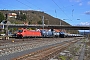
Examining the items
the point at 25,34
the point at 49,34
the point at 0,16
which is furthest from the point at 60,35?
the point at 0,16

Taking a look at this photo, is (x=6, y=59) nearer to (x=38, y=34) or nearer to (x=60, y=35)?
(x=38, y=34)

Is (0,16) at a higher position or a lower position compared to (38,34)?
higher

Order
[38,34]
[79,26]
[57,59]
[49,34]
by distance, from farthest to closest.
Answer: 1. [79,26]
2. [49,34]
3. [38,34]
4. [57,59]

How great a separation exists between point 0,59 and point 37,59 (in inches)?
112

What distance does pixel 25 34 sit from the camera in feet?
253

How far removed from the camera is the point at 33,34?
297 ft

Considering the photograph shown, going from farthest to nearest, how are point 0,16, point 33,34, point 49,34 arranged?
point 0,16, point 49,34, point 33,34

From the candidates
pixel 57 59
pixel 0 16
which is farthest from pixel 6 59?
pixel 0 16

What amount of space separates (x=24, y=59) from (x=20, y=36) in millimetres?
58271

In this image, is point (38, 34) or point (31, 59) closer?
point (31, 59)

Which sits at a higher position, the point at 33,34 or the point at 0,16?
the point at 0,16

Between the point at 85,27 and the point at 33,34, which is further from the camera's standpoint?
the point at 85,27

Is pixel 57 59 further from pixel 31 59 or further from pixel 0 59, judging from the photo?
pixel 0 59

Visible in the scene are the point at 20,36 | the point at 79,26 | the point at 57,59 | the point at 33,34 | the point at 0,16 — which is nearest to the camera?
the point at 57,59
